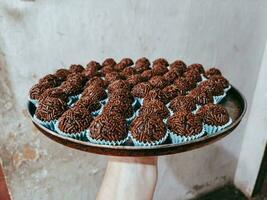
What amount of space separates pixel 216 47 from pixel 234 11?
180 mm

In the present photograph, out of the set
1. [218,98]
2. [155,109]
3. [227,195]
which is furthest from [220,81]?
[227,195]

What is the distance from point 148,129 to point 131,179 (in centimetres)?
19

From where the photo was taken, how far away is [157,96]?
2.77 feet

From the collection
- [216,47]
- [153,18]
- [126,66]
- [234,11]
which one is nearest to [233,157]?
[216,47]

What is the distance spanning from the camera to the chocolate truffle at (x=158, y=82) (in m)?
0.89

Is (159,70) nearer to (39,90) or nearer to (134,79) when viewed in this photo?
(134,79)

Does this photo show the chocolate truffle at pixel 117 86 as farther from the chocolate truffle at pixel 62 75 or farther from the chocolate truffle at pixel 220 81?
the chocolate truffle at pixel 220 81

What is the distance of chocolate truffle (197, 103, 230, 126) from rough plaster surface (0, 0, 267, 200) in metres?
0.59

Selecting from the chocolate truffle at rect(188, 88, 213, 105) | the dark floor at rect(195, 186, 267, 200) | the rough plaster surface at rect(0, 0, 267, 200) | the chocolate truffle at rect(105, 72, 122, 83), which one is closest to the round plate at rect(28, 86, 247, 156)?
the chocolate truffle at rect(188, 88, 213, 105)

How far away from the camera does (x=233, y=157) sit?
1.94m

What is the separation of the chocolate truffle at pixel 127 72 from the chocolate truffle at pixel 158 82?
8 centimetres

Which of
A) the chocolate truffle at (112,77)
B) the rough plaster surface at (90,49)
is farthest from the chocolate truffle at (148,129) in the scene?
the rough plaster surface at (90,49)

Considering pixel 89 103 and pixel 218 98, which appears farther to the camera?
pixel 218 98

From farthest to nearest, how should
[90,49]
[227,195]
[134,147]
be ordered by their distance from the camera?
[227,195] → [90,49] → [134,147]
